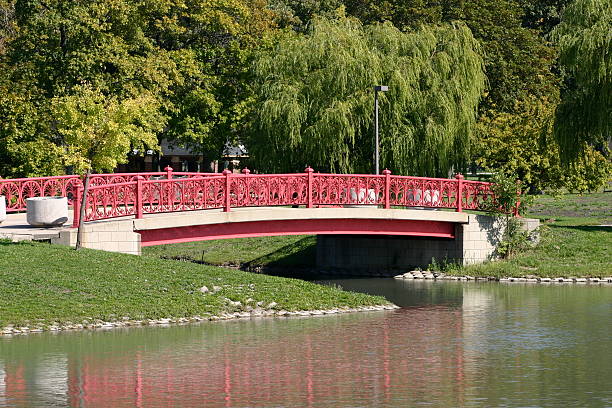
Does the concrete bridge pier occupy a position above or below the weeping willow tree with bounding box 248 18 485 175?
below

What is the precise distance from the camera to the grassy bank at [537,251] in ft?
140

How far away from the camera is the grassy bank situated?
42.7m

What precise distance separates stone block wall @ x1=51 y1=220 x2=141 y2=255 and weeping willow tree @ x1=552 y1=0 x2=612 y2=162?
1749cm

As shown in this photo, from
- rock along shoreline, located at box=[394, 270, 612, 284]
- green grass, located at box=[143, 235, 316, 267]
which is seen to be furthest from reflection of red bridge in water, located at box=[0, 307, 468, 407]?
Result: green grass, located at box=[143, 235, 316, 267]

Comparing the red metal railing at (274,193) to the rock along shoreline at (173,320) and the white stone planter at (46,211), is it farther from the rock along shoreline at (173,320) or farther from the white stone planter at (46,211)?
the rock along shoreline at (173,320)

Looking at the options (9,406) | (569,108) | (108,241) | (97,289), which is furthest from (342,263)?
(9,406)

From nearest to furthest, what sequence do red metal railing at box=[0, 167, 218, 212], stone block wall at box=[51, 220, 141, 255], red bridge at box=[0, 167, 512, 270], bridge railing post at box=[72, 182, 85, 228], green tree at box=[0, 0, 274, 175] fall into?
1. stone block wall at box=[51, 220, 141, 255]
2. bridge railing post at box=[72, 182, 85, 228]
3. red bridge at box=[0, 167, 512, 270]
4. red metal railing at box=[0, 167, 218, 212]
5. green tree at box=[0, 0, 274, 175]

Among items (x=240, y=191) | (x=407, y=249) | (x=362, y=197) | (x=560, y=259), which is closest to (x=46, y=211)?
(x=240, y=191)

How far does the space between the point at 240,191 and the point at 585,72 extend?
13.7m

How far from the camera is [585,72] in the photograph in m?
44.6

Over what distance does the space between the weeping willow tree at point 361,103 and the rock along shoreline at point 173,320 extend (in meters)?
14.9

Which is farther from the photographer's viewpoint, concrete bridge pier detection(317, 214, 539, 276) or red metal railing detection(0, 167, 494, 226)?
concrete bridge pier detection(317, 214, 539, 276)

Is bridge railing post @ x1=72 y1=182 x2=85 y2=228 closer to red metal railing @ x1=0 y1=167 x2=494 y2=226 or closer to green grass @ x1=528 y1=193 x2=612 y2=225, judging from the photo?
red metal railing @ x1=0 y1=167 x2=494 y2=226

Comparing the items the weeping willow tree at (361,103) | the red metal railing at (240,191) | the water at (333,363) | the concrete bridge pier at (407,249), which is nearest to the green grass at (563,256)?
the concrete bridge pier at (407,249)
